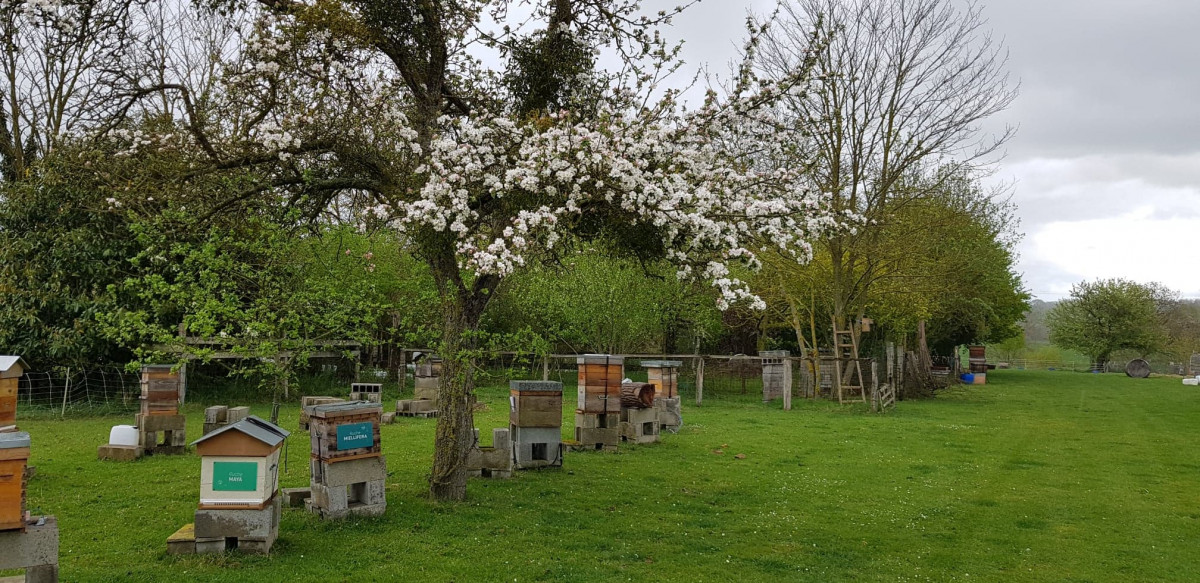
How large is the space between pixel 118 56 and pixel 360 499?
210 inches

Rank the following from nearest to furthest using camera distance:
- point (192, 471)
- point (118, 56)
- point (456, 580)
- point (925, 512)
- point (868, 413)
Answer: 1. point (456, 580)
2. point (118, 56)
3. point (925, 512)
4. point (192, 471)
5. point (868, 413)

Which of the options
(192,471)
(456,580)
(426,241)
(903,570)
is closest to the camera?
(456,580)

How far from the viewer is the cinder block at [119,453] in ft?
A: 37.0

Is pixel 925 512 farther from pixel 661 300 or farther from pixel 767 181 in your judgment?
pixel 661 300

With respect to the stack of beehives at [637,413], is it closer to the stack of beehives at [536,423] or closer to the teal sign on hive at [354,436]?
the stack of beehives at [536,423]

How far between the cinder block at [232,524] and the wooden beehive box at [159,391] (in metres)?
5.91

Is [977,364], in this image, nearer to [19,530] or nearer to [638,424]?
[638,424]

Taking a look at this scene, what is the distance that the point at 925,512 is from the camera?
9172 mm

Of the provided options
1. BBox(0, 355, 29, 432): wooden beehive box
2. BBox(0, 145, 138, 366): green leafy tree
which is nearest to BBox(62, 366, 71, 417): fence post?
BBox(0, 145, 138, 366): green leafy tree

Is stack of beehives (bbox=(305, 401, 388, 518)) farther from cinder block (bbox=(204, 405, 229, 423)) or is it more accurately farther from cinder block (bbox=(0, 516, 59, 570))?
cinder block (bbox=(204, 405, 229, 423))

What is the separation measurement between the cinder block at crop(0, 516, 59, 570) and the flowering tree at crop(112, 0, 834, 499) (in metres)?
3.54

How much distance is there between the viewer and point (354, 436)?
7.88 metres

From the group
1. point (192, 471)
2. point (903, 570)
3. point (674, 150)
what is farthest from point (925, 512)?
point (192, 471)

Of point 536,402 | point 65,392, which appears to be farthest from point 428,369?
point 536,402
